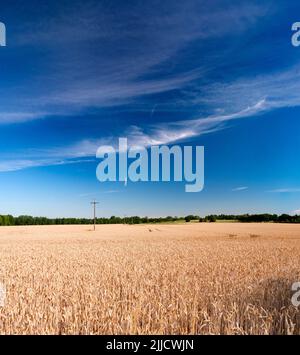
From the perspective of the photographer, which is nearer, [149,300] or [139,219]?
[149,300]

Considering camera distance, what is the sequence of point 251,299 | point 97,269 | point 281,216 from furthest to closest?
point 281,216 → point 97,269 → point 251,299

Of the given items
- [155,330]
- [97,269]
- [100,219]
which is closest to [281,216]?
[100,219]

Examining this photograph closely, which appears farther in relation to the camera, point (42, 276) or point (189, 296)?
point (42, 276)

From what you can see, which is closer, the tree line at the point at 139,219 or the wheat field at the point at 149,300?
the wheat field at the point at 149,300

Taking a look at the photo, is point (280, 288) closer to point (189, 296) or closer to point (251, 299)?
point (251, 299)

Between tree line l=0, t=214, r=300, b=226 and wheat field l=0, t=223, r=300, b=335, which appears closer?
wheat field l=0, t=223, r=300, b=335
